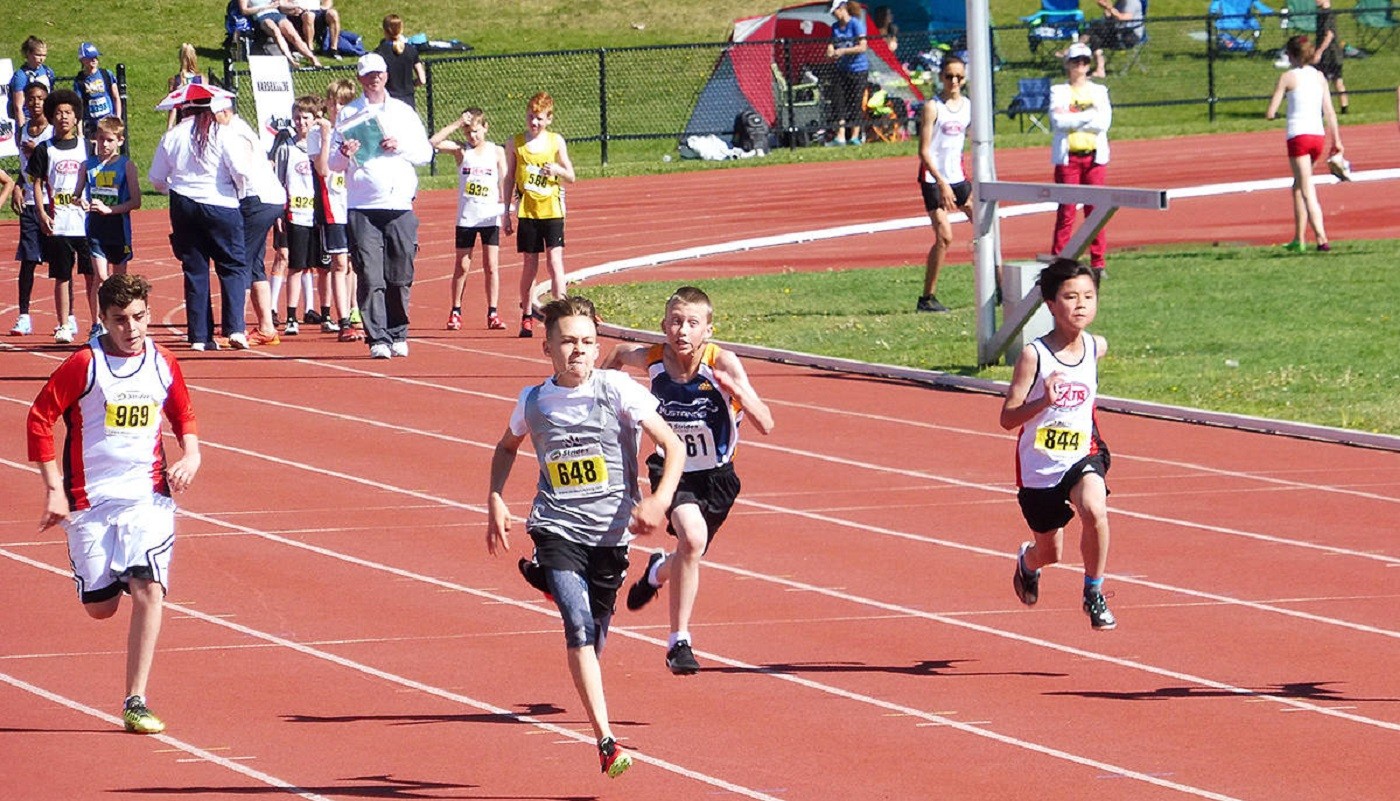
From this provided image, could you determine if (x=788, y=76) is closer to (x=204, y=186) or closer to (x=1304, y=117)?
(x=1304, y=117)

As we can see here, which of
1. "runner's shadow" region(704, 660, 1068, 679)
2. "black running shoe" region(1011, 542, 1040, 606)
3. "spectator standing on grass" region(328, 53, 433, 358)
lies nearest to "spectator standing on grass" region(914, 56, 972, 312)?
"spectator standing on grass" region(328, 53, 433, 358)

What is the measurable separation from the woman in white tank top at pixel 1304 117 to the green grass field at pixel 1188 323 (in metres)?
0.63

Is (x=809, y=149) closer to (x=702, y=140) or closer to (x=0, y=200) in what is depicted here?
(x=702, y=140)

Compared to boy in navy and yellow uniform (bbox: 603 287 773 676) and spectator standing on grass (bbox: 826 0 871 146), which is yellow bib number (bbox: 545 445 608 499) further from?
spectator standing on grass (bbox: 826 0 871 146)

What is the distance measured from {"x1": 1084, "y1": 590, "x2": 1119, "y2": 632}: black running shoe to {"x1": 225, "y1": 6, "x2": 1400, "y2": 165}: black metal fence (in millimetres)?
24948

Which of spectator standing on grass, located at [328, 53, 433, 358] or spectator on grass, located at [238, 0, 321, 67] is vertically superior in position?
spectator on grass, located at [238, 0, 321, 67]

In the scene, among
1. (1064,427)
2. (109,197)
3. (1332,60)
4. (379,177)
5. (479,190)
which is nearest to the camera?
(1064,427)

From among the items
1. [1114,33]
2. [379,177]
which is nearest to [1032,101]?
[1114,33]

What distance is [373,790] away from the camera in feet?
23.0

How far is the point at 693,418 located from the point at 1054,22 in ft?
118

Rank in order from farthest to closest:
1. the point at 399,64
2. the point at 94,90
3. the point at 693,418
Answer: the point at 399,64
the point at 94,90
the point at 693,418

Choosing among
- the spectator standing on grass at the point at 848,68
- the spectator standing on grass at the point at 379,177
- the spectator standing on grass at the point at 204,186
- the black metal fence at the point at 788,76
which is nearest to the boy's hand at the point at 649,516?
the spectator standing on grass at the point at 379,177

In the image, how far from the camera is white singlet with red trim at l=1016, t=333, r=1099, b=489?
28.1 feet

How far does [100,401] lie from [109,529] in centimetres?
45
